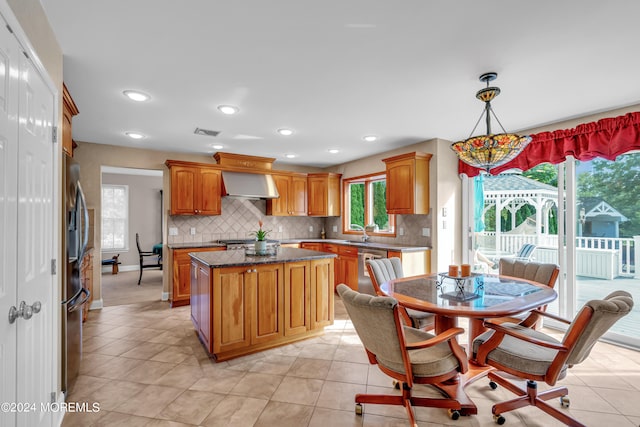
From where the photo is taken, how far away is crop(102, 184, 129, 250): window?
7.49 m

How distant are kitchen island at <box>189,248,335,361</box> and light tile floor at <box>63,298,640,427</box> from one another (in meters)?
0.14

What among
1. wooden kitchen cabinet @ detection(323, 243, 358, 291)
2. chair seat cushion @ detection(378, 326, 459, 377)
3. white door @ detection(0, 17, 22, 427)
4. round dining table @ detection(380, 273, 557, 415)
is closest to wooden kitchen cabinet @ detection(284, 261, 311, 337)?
round dining table @ detection(380, 273, 557, 415)

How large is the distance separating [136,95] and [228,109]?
80 cm

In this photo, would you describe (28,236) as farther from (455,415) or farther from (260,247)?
(455,415)

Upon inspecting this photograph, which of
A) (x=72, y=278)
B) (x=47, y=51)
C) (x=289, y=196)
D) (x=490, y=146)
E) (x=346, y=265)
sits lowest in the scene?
(x=346, y=265)

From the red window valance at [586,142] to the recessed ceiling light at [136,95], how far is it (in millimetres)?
4027

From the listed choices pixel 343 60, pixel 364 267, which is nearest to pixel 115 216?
pixel 364 267

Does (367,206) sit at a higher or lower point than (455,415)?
higher

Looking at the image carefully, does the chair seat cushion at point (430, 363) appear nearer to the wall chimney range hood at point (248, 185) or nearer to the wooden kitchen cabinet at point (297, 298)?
the wooden kitchen cabinet at point (297, 298)

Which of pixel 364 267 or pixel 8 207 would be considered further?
pixel 364 267

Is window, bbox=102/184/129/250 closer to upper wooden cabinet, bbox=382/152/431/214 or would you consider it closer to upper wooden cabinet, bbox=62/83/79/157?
upper wooden cabinet, bbox=62/83/79/157

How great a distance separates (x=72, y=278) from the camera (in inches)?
87.4

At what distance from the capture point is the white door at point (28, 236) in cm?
122

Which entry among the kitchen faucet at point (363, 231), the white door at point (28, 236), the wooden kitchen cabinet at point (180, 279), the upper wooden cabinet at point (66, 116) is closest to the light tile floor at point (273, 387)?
the white door at point (28, 236)
